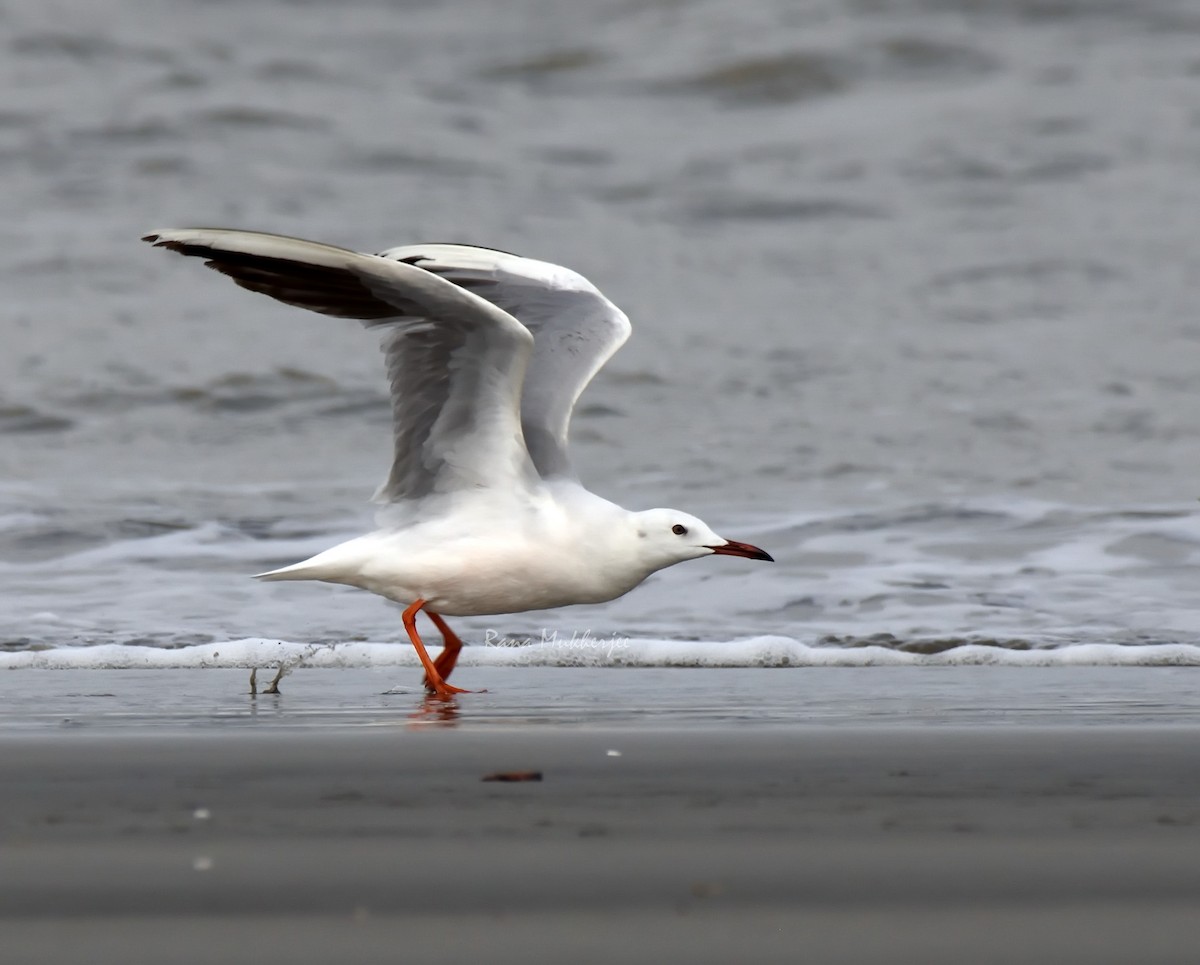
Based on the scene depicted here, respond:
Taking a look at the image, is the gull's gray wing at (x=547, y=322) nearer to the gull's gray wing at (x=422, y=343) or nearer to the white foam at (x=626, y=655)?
the gull's gray wing at (x=422, y=343)

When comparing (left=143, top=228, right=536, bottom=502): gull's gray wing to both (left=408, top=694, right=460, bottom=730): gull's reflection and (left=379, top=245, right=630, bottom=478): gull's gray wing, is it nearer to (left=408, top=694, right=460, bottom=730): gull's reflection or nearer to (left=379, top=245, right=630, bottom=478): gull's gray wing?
(left=379, top=245, right=630, bottom=478): gull's gray wing

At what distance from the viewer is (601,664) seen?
544 centimetres

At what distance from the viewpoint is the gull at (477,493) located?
15.0ft

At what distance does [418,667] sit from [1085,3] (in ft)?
44.8

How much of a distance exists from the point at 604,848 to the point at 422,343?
2.77 meters

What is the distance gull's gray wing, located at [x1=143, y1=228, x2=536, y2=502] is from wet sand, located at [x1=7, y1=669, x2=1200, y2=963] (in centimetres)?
132

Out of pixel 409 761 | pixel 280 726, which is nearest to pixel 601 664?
pixel 280 726

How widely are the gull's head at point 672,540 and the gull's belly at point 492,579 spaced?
10 centimetres

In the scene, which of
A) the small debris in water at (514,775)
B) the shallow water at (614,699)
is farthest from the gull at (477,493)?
the small debris in water at (514,775)

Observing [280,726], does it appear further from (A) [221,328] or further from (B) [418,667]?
(A) [221,328]

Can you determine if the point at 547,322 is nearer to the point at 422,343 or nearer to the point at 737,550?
the point at 422,343

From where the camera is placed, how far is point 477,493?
4961mm

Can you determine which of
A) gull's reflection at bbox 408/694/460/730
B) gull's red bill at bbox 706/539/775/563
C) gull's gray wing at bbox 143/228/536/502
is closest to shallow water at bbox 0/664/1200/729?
gull's reflection at bbox 408/694/460/730

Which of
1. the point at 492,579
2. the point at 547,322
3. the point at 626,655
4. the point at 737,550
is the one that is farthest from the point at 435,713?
the point at 547,322
